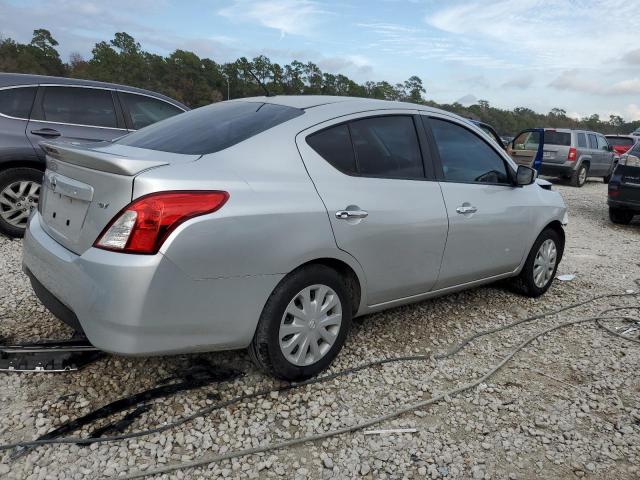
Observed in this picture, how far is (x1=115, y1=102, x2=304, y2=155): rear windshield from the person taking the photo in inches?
103

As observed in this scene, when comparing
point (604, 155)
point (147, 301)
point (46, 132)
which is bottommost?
point (147, 301)

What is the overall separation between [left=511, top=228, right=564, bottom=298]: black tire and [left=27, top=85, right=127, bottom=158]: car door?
4461 mm

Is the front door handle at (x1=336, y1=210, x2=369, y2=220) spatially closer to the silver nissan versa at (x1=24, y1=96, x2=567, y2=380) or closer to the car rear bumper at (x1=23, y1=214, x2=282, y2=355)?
the silver nissan versa at (x1=24, y1=96, x2=567, y2=380)

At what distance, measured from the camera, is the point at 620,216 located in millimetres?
9031

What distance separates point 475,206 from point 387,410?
1.65m

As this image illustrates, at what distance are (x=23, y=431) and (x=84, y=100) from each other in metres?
4.21

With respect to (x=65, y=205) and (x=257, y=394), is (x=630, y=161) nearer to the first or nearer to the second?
(x=257, y=394)

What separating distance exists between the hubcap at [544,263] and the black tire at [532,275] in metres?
0.03

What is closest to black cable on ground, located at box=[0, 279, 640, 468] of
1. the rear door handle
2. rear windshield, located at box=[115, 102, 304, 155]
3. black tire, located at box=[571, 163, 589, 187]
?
rear windshield, located at box=[115, 102, 304, 155]

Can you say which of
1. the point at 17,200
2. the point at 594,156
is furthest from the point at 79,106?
the point at 594,156

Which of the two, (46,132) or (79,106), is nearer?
(46,132)

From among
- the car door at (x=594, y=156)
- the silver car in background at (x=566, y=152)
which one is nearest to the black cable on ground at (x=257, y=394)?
the silver car in background at (x=566, y=152)

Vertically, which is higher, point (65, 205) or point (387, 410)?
point (65, 205)

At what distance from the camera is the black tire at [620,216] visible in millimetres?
8901
